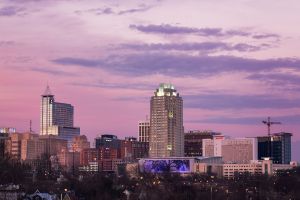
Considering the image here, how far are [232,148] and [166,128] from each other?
18202mm

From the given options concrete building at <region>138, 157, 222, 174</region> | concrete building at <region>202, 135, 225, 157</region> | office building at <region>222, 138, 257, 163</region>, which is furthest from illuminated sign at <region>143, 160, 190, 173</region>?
concrete building at <region>202, 135, 225, 157</region>

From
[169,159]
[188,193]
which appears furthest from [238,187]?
[169,159]

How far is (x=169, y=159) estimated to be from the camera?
497ft

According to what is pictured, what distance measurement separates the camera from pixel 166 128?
178625mm

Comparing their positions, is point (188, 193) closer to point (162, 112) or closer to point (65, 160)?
point (162, 112)

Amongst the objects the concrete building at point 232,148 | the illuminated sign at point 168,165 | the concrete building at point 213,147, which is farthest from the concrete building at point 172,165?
the concrete building at point 232,148

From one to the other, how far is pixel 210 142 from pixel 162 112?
15.9 m

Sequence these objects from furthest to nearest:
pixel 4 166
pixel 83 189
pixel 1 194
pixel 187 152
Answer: pixel 187 152 < pixel 4 166 < pixel 83 189 < pixel 1 194

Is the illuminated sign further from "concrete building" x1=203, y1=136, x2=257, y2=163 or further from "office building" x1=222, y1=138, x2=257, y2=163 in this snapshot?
"concrete building" x1=203, y1=136, x2=257, y2=163

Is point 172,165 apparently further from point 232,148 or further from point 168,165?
point 232,148

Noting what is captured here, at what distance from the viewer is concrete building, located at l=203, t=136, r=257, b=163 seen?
604 ft

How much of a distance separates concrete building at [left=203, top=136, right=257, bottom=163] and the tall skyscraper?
854 cm

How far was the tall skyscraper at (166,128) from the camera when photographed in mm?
178500

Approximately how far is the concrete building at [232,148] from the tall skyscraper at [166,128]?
8.54 m
